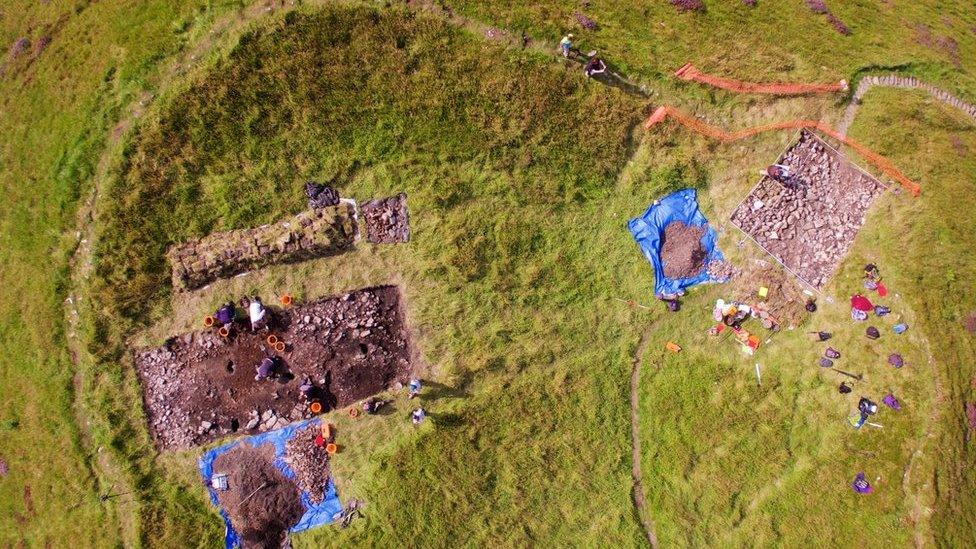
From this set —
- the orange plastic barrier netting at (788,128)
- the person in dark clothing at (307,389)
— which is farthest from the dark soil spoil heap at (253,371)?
the orange plastic barrier netting at (788,128)

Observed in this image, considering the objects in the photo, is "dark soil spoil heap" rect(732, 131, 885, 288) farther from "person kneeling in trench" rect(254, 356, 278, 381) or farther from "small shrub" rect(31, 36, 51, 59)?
"small shrub" rect(31, 36, 51, 59)

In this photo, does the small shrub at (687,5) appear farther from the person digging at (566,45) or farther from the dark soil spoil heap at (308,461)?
the dark soil spoil heap at (308,461)

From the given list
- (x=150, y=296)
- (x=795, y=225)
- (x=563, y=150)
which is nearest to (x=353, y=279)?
(x=150, y=296)

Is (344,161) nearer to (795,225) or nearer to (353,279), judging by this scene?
(353,279)

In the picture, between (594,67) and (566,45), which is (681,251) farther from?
(566,45)

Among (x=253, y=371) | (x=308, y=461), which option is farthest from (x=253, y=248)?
(x=308, y=461)
